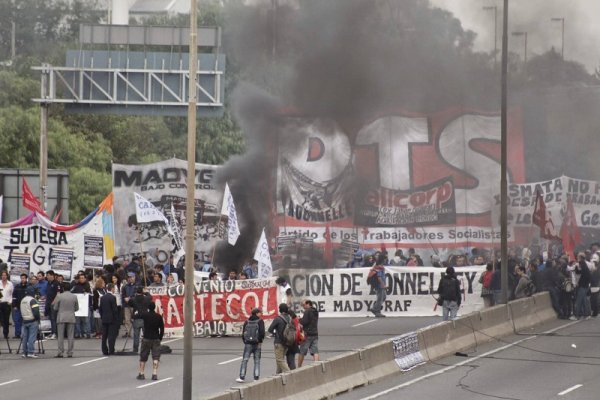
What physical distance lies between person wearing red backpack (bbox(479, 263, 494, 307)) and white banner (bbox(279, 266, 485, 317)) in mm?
534

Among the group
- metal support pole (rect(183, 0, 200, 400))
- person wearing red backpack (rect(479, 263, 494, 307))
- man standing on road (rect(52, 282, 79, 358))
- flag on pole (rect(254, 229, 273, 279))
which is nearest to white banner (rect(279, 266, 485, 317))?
person wearing red backpack (rect(479, 263, 494, 307))

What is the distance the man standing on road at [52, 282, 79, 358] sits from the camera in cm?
2359

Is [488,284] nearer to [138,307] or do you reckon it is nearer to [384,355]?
[384,355]

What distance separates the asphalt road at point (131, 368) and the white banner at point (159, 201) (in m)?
7.00

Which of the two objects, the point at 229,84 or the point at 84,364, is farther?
the point at 229,84

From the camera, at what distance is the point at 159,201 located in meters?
34.9

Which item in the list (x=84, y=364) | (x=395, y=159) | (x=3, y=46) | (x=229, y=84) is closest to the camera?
(x=84, y=364)

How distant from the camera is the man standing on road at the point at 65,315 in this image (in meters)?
23.6

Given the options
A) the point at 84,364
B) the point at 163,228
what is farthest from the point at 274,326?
the point at 163,228

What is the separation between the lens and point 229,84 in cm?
5484

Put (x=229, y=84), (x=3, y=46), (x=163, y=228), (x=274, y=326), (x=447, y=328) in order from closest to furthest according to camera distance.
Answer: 1. (x=274, y=326)
2. (x=447, y=328)
3. (x=163, y=228)
4. (x=229, y=84)
5. (x=3, y=46)

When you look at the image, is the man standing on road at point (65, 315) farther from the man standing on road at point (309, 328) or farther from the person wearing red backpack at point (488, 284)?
the person wearing red backpack at point (488, 284)

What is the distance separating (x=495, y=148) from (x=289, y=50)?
592 cm

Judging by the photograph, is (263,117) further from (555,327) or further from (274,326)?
(274,326)
